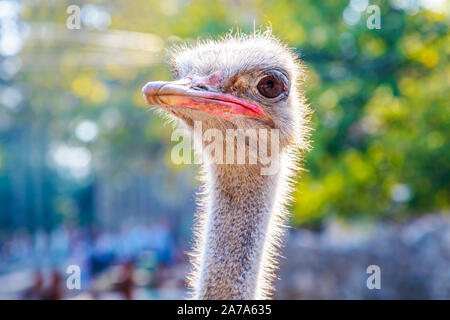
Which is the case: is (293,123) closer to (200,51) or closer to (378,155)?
(200,51)

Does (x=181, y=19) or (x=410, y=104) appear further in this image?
(x=181, y=19)

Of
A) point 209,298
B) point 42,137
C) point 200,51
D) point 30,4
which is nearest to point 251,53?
point 200,51

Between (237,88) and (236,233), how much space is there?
518mm

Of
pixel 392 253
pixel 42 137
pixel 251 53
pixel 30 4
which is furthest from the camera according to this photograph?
pixel 42 137

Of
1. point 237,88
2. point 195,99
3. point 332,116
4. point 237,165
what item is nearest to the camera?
point 195,99

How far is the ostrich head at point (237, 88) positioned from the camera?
1.95 metres

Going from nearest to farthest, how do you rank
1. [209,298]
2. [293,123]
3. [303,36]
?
[209,298], [293,123], [303,36]

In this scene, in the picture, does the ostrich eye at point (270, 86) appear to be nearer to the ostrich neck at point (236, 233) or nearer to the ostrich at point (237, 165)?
the ostrich at point (237, 165)

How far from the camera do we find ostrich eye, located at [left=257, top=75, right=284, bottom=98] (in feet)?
6.98

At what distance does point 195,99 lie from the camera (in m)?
1.87

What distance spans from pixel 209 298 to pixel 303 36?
465 cm

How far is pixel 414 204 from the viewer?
288 inches

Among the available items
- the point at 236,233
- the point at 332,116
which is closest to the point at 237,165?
the point at 236,233

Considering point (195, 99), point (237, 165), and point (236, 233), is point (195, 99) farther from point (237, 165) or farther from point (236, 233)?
point (236, 233)
